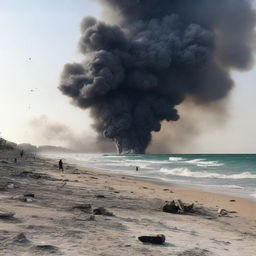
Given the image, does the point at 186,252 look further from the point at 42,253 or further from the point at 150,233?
the point at 42,253

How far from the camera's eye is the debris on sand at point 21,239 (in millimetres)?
7517

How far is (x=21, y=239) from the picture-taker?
25.1 feet

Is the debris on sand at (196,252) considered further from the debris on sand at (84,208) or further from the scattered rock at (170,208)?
the scattered rock at (170,208)

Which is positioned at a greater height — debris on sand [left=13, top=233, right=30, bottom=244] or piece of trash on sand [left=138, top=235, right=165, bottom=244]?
debris on sand [left=13, top=233, right=30, bottom=244]

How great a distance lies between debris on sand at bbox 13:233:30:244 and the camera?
752 cm

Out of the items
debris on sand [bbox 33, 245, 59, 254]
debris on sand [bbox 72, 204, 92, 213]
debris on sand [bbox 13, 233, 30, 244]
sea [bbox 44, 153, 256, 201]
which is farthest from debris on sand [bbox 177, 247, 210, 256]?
sea [bbox 44, 153, 256, 201]

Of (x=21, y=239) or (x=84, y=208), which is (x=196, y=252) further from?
(x=84, y=208)

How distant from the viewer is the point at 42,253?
7039 mm

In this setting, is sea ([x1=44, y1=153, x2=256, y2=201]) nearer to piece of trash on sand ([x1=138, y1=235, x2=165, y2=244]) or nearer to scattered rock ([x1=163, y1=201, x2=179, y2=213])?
scattered rock ([x1=163, y1=201, x2=179, y2=213])

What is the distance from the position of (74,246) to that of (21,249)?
108 cm

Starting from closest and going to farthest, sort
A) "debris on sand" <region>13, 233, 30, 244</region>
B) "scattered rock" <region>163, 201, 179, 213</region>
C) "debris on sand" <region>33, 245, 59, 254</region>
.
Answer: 1. "debris on sand" <region>33, 245, 59, 254</region>
2. "debris on sand" <region>13, 233, 30, 244</region>
3. "scattered rock" <region>163, 201, 179, 213</region>

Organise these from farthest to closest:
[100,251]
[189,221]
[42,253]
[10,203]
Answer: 1. [189,221]
2. [10,203]
3. [100,251]
4. [42,253]

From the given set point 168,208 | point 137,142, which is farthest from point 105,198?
point 137,142

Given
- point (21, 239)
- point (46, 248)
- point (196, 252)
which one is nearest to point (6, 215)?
point (21, 239)
